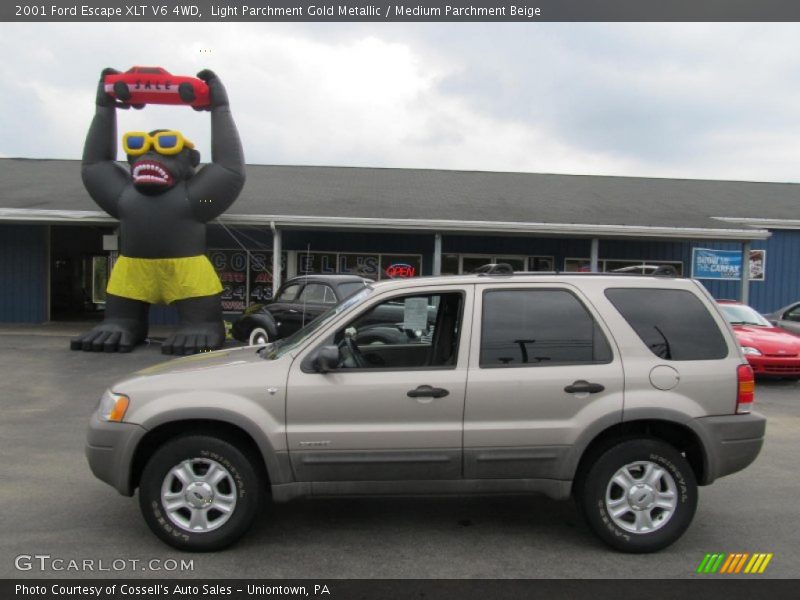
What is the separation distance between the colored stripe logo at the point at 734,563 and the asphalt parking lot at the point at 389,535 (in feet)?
0.21

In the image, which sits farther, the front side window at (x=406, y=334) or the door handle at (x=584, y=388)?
the front side window at (x=406, y=334)

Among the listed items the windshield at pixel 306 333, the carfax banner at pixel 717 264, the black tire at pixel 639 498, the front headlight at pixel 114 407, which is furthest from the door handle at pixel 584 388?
the carfax banner at pixel 717 264

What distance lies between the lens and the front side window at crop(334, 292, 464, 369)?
13.6 feet

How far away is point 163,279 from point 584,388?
10.6 meters

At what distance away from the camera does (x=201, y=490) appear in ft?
12.5

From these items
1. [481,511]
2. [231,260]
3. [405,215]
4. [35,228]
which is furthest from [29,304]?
[481,511]

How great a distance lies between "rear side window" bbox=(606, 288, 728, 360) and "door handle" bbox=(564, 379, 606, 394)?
0.45 meters

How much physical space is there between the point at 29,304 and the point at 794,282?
22.2 metres

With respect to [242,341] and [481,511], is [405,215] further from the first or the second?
[481,511]

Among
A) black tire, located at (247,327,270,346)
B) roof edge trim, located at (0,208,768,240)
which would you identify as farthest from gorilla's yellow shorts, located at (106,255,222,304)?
roof edge trim, located at (0,208,768,240)

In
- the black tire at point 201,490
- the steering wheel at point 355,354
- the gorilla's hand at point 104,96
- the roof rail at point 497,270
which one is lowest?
the black tire at point 201,490

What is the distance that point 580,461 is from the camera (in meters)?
4.02

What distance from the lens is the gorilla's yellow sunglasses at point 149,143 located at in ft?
40.9

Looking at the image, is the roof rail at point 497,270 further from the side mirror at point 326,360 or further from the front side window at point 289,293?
the front side window at point 289,293
